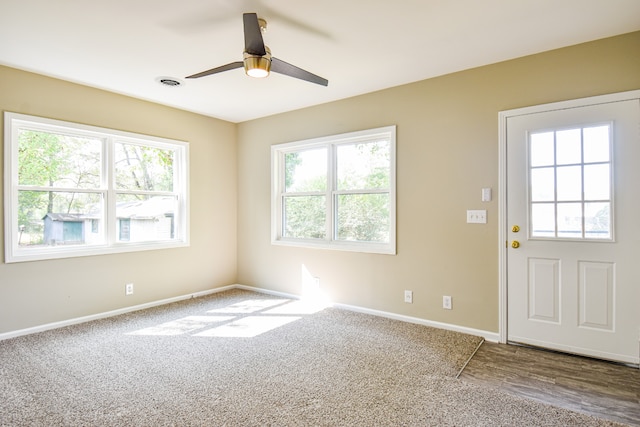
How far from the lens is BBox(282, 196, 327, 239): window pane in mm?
4480

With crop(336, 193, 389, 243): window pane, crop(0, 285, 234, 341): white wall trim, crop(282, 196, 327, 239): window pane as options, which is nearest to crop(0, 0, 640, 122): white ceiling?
crop(336, 193, 389, 243): window pane

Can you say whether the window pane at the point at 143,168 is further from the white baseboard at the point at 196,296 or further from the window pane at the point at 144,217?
the white baseboard at the point at 196,296

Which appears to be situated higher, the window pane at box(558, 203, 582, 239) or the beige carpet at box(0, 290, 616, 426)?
the window pane at box(558, 203, 582, 239)

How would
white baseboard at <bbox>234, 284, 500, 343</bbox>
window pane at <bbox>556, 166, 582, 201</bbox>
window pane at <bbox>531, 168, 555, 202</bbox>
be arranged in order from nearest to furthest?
window pane at <bbox>556, 166, 582, 201</bbox> < window pane at <bbox>531, 168, 555, 202</bbox> < white baseboard at <bbox>234, 284, 500, 343</bbox>

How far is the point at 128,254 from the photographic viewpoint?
13.2 ft

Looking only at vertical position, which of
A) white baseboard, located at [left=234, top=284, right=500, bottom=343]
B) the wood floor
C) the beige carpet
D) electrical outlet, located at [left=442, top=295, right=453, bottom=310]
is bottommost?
the wood floor

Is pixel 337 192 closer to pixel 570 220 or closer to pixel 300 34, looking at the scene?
pixel 300 34

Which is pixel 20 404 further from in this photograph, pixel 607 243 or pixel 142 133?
pixel 607 243

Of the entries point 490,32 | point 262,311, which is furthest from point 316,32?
point 262,311

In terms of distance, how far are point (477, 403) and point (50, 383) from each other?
2.86m

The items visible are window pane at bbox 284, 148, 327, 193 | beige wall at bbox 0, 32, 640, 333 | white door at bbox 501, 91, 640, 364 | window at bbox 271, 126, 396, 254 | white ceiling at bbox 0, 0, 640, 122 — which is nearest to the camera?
white ceiling at bbox 0, 0, 640, 122

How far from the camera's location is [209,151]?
4887 mm

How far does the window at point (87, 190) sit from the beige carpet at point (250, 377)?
3.05ft

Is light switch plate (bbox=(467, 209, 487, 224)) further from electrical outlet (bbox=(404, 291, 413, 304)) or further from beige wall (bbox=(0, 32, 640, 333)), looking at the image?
electrical outlet (bbox=(404, 291, 413, 304))
